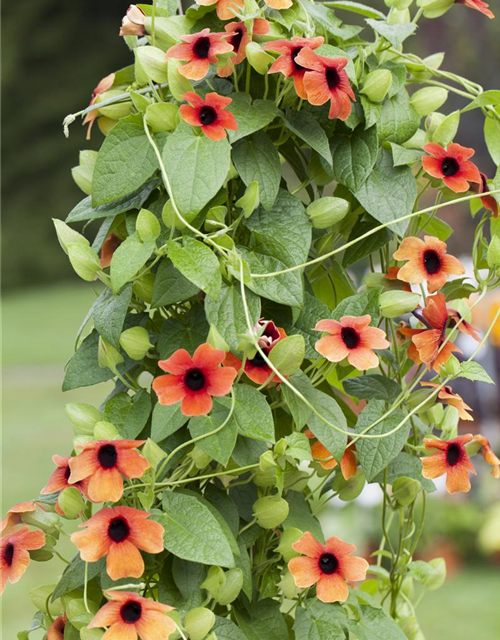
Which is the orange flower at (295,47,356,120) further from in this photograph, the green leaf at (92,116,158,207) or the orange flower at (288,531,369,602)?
the orange flower at (288,531,369,602)

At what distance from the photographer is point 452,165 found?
24.0 inches

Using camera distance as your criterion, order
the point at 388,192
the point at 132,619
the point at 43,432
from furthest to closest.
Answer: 1. the point at 43,432
2. the point at 388,192
3. the point at 132,619

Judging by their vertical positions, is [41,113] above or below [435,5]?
below

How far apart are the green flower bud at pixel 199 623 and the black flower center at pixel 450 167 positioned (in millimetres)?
362

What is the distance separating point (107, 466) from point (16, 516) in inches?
5.4

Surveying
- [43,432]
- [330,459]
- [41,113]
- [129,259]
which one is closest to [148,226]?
[129,259]

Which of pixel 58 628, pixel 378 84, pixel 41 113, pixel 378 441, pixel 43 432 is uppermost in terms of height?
pixel 378 84

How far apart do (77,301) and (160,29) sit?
5493 millimetres

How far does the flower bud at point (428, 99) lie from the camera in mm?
633

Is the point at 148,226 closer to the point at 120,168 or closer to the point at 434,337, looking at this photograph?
the point at 120,168

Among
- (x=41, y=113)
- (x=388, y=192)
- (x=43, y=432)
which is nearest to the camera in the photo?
(x=388, y=192)

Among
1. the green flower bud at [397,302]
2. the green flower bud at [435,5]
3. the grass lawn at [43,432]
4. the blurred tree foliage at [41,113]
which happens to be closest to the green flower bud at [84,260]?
the green flower bud at [397,302]

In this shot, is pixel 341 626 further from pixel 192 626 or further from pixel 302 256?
pixel 302 256

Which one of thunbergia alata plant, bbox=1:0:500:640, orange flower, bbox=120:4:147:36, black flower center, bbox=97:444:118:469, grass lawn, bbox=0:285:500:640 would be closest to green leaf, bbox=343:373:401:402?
thunbergia alata plant, bbox=1:0:500:640
